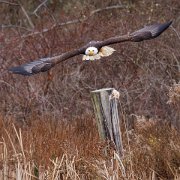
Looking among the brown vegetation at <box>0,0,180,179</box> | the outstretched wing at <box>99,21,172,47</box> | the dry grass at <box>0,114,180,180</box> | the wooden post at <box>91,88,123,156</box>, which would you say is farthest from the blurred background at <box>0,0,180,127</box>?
the wooden post at <box>91,88,123,156</box>

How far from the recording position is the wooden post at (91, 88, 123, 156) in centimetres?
618

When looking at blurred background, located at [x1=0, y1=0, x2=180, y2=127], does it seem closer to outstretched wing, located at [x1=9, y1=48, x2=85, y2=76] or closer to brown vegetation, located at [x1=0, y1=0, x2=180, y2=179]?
brown vegetation, located at [x1=0, y1=0, x2=180, y2=179]

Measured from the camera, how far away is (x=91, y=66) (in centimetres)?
1088

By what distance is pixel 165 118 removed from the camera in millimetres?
8969

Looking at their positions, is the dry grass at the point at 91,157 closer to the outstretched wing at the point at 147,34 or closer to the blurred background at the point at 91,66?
the outstretched wing at the point at 147,34

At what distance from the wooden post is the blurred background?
7.05 feet

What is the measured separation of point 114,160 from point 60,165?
429 millimetres

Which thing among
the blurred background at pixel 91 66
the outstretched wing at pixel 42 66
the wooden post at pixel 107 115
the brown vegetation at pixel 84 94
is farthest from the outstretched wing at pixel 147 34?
the blurred background at pixel 91 66

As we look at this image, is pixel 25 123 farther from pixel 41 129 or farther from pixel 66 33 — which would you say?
pixel 66 33

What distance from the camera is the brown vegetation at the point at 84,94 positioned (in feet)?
19.2

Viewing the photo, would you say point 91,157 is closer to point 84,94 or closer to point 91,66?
point 84,94

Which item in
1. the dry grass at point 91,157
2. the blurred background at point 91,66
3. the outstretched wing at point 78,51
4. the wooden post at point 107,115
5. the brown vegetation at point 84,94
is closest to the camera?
the dry grass at point 91,157

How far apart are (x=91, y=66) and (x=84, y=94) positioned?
790 mm

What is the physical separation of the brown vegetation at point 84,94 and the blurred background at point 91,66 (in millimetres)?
16
